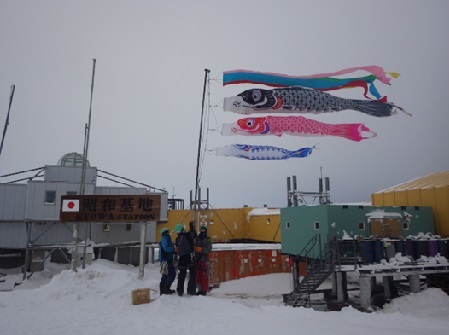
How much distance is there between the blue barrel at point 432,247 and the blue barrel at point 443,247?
269 millimetres

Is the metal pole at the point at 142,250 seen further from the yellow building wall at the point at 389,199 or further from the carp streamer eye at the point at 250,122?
the yellow building wall at the point at 389,199

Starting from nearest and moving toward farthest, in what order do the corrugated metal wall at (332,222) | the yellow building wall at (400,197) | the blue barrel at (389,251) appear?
the blue barrel at (389,251) < the corrugated metal wall at (332,222) < the yellow building wall at (400,197)

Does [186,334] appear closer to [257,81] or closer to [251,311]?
[251,311]

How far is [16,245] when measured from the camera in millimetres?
25609

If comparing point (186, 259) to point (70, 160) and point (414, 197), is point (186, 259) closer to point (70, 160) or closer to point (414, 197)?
point (414, 197)

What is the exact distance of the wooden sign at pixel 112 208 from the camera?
12.4 metres

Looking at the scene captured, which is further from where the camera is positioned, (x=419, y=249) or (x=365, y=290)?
(x=419, y=249)

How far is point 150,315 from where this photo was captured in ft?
27.0

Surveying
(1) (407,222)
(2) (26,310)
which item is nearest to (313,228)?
(1) (407,222)

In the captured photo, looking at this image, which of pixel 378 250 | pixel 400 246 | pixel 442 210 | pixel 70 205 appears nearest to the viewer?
pixel 70 205

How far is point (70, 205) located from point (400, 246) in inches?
603


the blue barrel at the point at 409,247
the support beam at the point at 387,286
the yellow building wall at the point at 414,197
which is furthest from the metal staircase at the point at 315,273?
the yellow building wall at the point at 414,197

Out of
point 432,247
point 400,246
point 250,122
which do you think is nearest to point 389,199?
point 432,247

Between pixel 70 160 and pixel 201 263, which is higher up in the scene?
pixel 70 160
